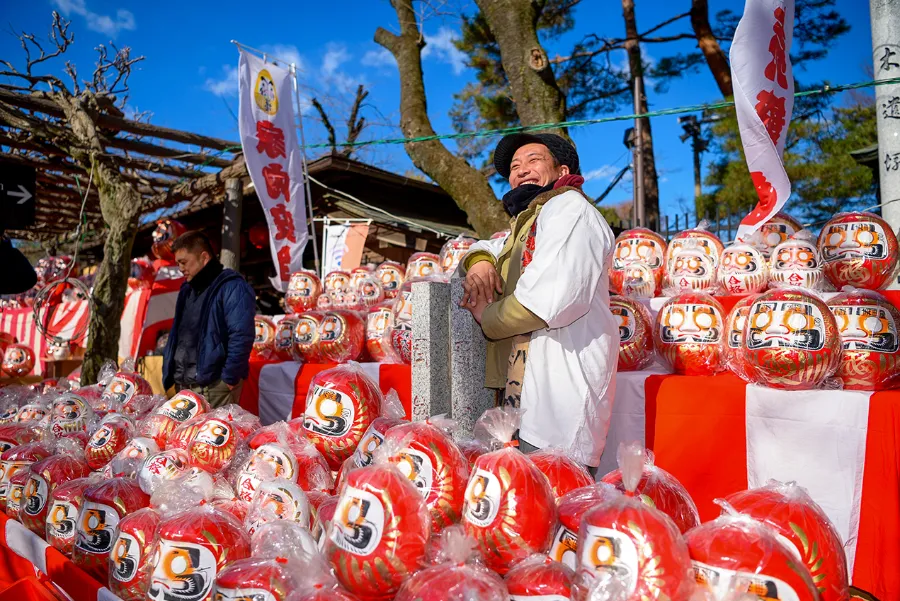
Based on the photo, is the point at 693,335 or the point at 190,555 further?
the point at 693,335

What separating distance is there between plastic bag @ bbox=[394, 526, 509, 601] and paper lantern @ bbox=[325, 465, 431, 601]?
0.06m

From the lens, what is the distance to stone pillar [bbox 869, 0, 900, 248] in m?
4.41

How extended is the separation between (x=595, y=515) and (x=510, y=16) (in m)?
7.07

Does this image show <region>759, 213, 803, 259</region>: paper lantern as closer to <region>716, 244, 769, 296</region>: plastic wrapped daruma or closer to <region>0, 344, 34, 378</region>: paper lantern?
<region>716, 244, 769, 296</region>: plastic wrapped daruma

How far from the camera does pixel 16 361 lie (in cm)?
789

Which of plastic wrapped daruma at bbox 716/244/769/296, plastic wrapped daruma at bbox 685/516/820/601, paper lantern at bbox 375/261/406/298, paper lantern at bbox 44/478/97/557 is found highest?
paper lantern at bbox 375/261/406/298

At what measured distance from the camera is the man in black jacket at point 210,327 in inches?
157

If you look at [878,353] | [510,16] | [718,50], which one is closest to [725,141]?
[718,50]

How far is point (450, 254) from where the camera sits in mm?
4480

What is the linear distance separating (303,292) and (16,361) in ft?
15.9

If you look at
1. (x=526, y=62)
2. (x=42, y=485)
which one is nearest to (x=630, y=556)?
(x=42, y=485)

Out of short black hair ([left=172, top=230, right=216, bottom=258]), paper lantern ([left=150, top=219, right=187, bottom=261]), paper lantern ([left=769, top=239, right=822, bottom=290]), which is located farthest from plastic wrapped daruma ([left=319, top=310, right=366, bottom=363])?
paper lantern ([left=150, top=219, right=187, bottom=261])

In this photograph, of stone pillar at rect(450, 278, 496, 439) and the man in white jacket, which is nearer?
the man in white jacket

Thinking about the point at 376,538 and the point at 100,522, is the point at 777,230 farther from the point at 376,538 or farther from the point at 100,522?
the point at 100,522
